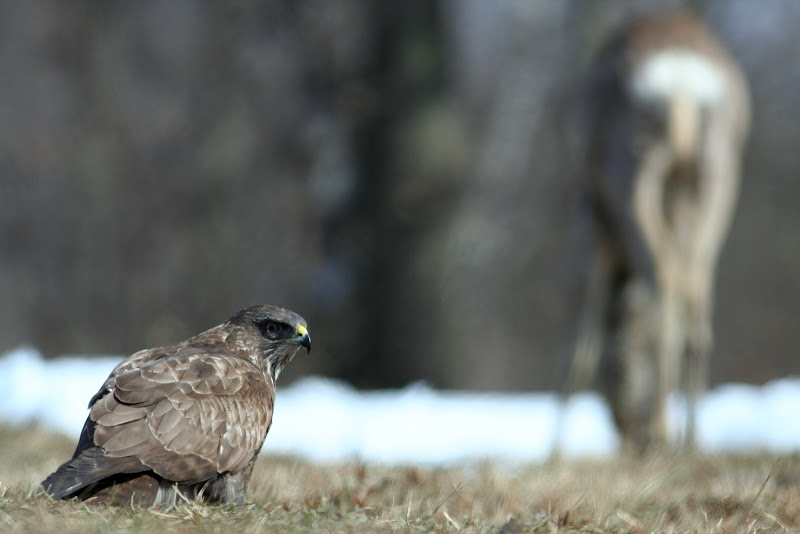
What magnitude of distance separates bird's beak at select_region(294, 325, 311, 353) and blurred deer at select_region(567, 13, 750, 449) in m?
2.99

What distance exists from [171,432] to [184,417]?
79 mm

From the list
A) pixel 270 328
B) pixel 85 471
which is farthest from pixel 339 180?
pixel 85 471

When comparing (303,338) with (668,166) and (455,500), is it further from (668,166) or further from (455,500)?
(668,166)

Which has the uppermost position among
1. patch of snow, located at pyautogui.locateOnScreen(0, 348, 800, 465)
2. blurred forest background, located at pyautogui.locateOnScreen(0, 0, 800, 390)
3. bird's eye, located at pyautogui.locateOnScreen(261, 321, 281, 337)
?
blurred forest background, located at pyautogui.locateOnScreen(0, 0, 800, 390)

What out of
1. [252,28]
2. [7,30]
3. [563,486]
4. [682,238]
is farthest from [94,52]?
[563,486]

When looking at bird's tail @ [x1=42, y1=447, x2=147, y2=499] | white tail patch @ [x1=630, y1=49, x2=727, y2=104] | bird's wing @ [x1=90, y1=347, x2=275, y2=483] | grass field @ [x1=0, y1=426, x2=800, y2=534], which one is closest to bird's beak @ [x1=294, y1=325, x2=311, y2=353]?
bird's wing @ [x1=90, y1=347, x2=275, y2=483]

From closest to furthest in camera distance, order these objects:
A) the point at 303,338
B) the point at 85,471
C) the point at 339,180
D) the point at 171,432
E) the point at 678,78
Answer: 1. the point at 85,471
2. the point at 171,432
3. the point at 303,338
4. the point at 678,78
5. the point at 339,180

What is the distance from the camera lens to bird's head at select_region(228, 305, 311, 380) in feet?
12.7

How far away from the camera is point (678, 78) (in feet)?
20.0

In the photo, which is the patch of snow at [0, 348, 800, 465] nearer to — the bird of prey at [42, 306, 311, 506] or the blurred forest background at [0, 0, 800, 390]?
the blurred forest background at [0, 0, 800, 390]

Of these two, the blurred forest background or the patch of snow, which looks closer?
the patch of snow

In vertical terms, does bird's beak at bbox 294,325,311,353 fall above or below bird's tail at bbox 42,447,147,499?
above

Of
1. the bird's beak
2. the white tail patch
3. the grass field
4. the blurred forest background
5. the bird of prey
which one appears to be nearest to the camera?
the grass field

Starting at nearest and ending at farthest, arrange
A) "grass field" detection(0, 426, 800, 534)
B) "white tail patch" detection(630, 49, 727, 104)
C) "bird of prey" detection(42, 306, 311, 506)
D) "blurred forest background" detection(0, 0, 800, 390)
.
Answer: "grass field" detection(0, 426, 800, 534) → "bird of prey" detection(42, 306, 311, 506) → "white tail patch" detection(630, 49, 727, 104) → "blurred forest background" detection(0, 0, 800, 390)
